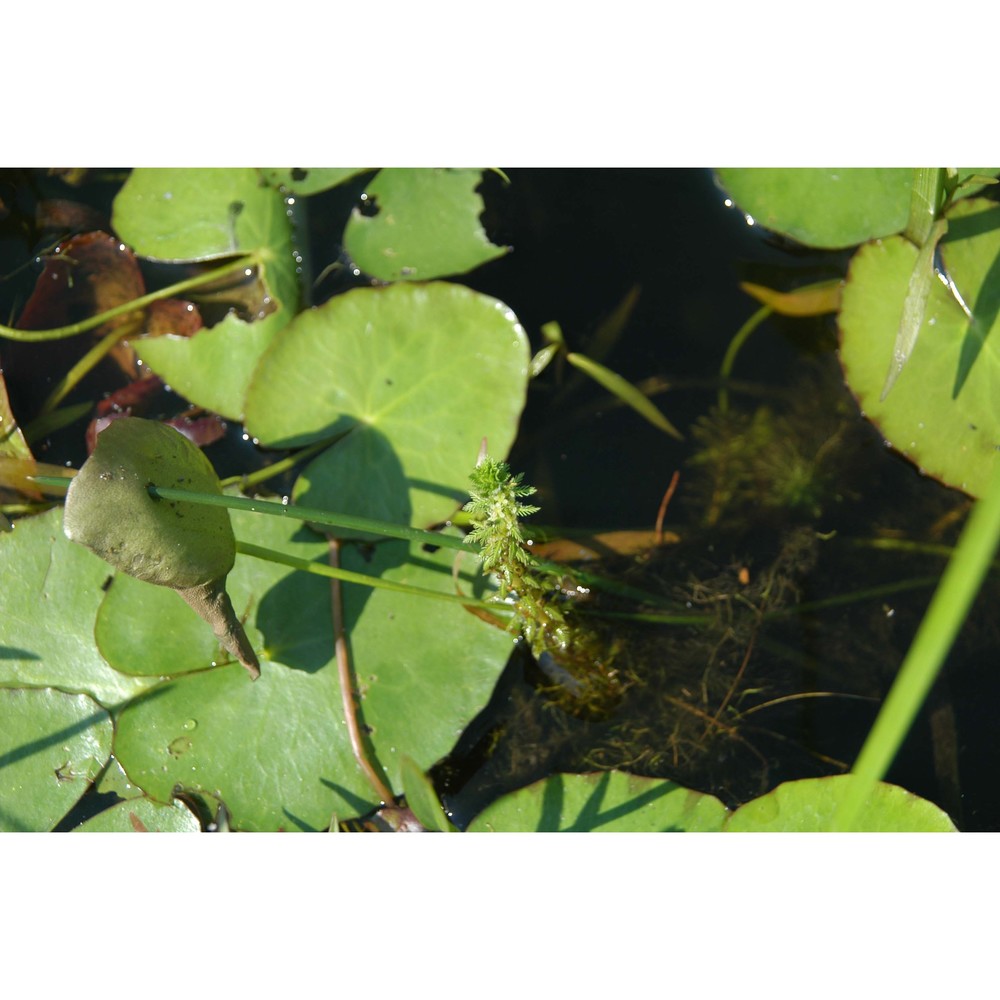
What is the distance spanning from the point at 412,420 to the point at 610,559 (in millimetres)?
650

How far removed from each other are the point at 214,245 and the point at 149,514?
1155mm

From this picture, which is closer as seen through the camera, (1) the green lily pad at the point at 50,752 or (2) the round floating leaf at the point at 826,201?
(1) the green lily pad at the point at 50,752

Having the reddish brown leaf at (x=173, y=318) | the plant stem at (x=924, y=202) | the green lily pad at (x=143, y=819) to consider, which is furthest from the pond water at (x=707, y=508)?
the green lily pad at (x=143, y=819)

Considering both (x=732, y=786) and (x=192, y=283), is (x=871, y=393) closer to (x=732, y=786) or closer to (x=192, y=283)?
(x=732, y=786)

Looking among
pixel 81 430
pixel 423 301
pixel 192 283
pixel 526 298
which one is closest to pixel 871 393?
pixel 526 298

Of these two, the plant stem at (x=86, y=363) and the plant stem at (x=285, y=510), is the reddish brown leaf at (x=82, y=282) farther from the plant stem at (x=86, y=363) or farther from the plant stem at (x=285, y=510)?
the plant stem at (x=285, y=510)

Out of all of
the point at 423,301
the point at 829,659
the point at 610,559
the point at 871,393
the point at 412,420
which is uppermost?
the point at 423,301

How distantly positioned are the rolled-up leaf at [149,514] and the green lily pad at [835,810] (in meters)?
1.34

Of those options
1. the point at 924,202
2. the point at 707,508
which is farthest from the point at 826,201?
the point at 707,508

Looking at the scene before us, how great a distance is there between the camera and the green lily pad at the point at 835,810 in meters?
1.83

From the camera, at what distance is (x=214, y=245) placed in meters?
2.29

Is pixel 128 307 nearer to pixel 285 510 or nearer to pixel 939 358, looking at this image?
pixel 285 510

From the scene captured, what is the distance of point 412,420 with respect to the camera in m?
2.05

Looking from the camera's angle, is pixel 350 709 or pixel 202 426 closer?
pixel 350 709
